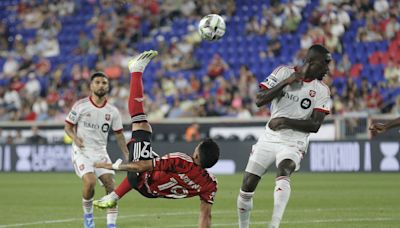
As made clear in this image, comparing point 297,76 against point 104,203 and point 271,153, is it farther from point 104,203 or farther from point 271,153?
point 104,203

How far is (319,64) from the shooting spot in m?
10.2

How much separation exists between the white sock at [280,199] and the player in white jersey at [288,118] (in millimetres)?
159

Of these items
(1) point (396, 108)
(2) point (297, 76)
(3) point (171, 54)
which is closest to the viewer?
(2) point (297, 76)

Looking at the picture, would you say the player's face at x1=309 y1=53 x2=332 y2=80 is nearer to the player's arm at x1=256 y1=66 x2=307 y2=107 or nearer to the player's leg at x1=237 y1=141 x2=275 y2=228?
the player's arm at x1=256 y1=66 x2=307 y2=107

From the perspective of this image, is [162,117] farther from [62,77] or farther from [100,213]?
[100,213]

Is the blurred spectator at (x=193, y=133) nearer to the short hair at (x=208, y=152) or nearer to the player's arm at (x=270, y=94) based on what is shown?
the player's arm at (x=270, y=94)

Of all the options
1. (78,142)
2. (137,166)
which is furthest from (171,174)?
(78,142)

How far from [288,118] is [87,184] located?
3071 mm

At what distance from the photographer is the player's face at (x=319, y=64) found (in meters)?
10.2

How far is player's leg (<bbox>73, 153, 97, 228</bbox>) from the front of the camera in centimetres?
1177

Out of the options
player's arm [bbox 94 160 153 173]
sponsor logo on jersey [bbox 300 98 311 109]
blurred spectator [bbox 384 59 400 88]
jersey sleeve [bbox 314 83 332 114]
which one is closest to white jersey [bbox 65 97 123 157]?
player's arm [bbox 94 160 153 173]

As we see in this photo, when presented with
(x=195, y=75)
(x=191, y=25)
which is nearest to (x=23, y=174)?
(x=195, y=75)

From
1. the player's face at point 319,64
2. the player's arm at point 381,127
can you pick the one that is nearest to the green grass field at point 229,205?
the player's arm at point 381,127

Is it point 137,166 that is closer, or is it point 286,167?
point 137,166
